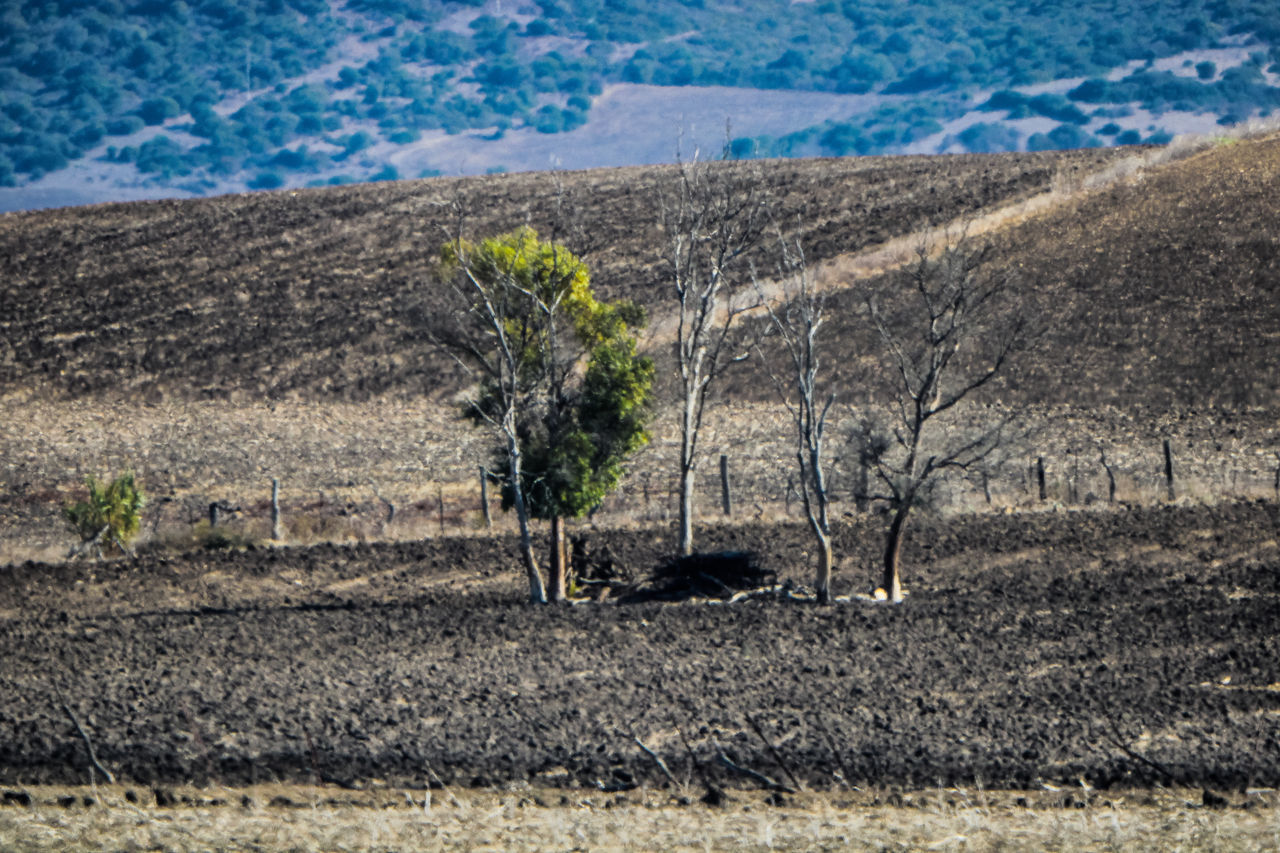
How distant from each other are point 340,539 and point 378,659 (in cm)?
1233

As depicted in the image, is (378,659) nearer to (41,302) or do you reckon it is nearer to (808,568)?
(808,568)

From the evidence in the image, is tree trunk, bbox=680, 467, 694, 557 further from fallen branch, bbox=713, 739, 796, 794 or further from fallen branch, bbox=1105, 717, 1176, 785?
fallen branch, bbox=1105, 717, 1176, 785

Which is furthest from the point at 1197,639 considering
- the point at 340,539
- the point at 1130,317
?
the point at 1130,317

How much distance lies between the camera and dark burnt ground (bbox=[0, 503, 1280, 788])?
1323cm

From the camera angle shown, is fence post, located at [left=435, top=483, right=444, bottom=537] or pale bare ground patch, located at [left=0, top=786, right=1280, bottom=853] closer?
pale bare ground patch, located at [left=0, top=786, right=1280, bottom=853]

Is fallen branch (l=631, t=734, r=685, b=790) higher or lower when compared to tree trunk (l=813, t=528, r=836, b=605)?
lower

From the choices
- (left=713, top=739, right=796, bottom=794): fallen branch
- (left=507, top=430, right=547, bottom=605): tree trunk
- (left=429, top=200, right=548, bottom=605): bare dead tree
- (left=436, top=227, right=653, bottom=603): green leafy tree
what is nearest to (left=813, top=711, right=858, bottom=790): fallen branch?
(left=713, top=739, right=796, bottom=794): fallen branch

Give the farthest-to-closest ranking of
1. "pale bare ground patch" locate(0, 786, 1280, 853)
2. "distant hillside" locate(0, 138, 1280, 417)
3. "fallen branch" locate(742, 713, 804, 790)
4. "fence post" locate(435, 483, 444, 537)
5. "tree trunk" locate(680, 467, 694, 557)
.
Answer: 1. "distant hillside" locate(0, 138, 1280, 417)
2. "fence post" locate(435, 483, 444, 537)
3. "tree trunk" locate(680, 467, 694, 557)
4. "fallen branch" locate(742, 713, 804, 790)
5. "pale bare ground patch" locate(0, 786, 1280, 853)

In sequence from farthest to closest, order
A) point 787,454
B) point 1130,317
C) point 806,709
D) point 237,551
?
point 1130,317, point 787,454, point 237,551, point 806,709

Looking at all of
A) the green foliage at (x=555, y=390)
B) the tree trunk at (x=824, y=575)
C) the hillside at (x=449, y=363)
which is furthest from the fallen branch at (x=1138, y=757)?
the green foliage at (x=555, y=390)

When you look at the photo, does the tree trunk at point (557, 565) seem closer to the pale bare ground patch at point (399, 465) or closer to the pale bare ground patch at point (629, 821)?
the pale bare ground patch at point (399, 465)

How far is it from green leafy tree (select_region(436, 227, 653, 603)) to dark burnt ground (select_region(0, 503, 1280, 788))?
7.21 feet

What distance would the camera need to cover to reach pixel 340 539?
3038 centimetres

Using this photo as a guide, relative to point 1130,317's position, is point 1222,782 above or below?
below
